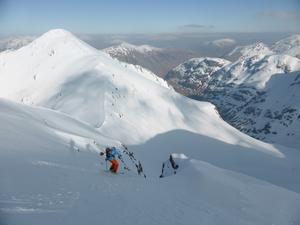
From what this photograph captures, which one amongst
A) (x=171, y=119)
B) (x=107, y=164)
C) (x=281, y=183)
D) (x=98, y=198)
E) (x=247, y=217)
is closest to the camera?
(x=98, y=198)

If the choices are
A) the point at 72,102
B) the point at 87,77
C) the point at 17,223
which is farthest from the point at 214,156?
the point at 17,223

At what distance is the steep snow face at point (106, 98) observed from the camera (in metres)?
125

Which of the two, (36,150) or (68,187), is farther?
(36,150)

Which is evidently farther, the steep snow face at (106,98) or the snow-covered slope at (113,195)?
the steep snow face at (106,98)

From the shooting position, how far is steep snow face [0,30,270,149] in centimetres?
12456

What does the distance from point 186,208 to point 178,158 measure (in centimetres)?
2798

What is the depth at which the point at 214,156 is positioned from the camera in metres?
118

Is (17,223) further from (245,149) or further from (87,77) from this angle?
(87,77)

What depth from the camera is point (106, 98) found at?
137m

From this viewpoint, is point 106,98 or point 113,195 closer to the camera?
point 113,195

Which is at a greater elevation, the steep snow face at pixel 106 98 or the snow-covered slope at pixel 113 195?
the snow-covered slope at pixel 113 195

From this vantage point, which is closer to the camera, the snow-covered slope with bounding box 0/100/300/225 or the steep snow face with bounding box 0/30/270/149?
the snow-covered slope with bounding box 0/100/300/225

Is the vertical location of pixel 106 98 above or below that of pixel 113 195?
below

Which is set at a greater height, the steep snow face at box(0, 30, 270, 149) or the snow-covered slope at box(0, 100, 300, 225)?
the snow-covered slope at box(0, 100, 300, 225)
